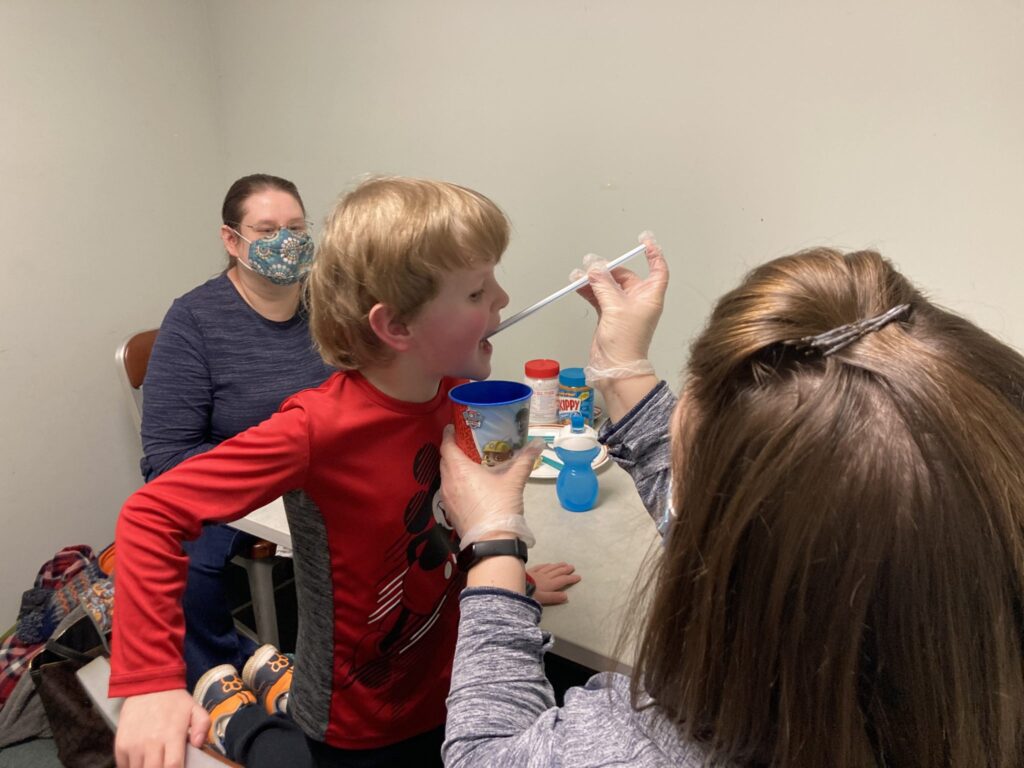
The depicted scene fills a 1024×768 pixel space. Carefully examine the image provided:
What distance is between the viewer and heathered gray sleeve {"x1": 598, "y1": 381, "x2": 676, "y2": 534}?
36.3 inches

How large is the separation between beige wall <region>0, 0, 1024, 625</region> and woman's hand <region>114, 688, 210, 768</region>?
131 centimetres

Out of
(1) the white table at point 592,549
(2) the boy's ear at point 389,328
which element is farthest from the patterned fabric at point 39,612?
(2) the boy's ear at point 389,328

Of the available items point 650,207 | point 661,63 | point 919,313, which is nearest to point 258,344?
point 650,207

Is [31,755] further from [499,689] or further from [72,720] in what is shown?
[499,689]

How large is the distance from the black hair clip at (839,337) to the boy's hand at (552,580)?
65 centimetres

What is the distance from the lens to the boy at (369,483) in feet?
2.57

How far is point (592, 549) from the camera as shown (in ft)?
3.87

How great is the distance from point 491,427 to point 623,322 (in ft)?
0.92

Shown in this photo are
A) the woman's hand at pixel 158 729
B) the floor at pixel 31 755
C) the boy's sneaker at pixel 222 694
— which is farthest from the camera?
the floor at pixel 31 755

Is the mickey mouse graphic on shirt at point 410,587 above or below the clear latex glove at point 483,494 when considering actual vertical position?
below

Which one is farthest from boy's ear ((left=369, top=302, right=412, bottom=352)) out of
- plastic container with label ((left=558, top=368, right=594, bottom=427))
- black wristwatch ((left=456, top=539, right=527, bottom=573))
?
plastic container with label ((left=558, top=368, right=594, bottom=427))

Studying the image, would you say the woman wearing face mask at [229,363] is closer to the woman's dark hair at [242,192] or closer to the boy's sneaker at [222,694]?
the woman's dark hair at [242,192]

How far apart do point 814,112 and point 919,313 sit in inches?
40.4

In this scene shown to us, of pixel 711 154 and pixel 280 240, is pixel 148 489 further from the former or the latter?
pixel 711 154
